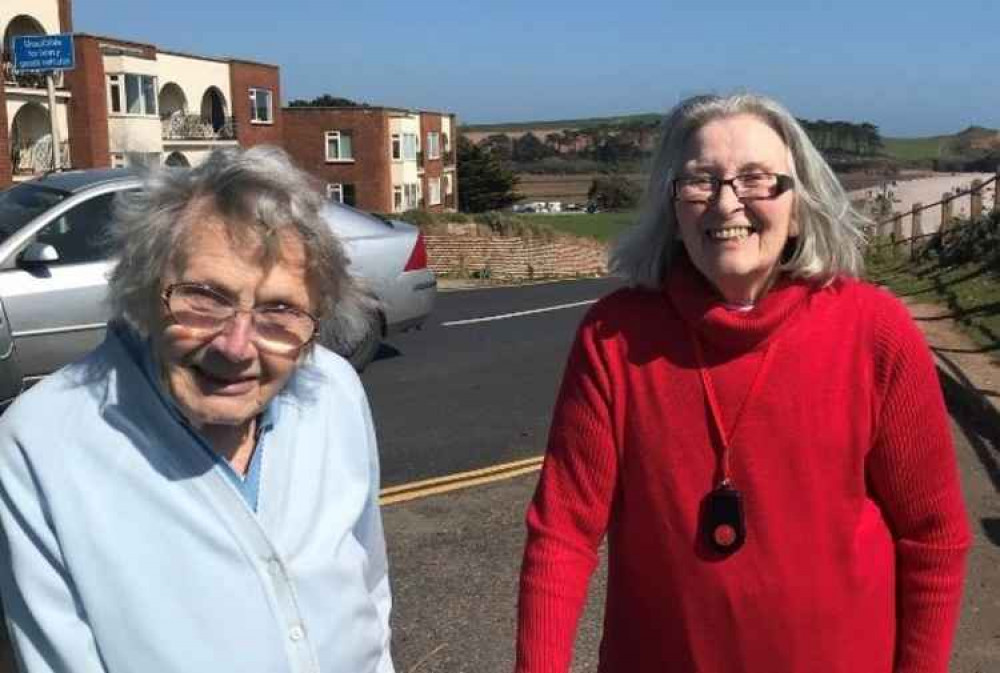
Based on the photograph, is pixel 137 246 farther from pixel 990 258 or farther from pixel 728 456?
pixel 990 258

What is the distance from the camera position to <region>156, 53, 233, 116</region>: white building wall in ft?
158

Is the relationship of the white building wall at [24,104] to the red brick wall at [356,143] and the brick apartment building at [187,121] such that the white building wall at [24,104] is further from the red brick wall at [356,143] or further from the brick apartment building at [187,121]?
the red brick wall at [356,143]

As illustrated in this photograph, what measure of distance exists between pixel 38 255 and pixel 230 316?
19.0 feet

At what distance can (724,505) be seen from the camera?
199 centimetres

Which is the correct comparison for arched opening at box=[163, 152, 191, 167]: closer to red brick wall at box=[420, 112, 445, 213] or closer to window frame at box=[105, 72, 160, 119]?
window frame at box=[105, 72, 160, 119]

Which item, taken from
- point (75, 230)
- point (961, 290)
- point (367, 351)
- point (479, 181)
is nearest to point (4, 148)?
point (367, 351)

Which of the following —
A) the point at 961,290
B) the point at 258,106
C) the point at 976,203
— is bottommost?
the point at 961,290

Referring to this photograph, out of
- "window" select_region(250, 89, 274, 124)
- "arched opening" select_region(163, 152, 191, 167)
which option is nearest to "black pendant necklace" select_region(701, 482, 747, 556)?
"arched opening" select_region(163, 152, 191, 167)

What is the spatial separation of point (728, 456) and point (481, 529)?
320 cm

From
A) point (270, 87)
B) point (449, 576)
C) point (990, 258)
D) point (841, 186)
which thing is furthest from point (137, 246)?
point (270, 87)

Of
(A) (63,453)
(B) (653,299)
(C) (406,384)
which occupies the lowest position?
(C) (406,384)

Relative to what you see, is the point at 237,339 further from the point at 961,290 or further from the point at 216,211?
the point at 961,290

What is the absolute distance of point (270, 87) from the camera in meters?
56.3

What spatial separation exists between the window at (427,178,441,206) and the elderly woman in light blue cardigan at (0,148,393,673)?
72.4 m
